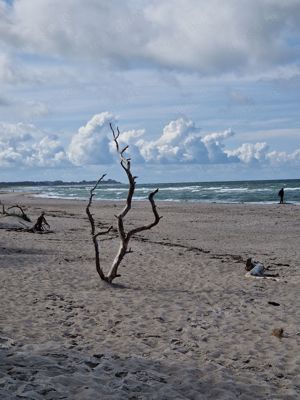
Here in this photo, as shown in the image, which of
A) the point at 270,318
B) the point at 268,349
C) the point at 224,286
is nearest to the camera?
the point at 268,349

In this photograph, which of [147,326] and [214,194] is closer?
[147,326]

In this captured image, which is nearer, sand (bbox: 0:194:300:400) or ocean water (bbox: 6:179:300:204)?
sand (bbox: 0:194:300:400)

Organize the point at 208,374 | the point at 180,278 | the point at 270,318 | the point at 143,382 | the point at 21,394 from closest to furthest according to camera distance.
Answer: the point at 21,394 → the point at 143,382 → the point at 208,374 → the point at 270,318 → the point at 180,278

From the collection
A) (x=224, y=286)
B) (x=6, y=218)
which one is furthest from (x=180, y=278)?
(x=6, y=218)

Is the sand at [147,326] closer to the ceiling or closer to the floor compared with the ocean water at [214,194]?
closer to the floor

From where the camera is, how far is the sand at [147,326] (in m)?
5.49

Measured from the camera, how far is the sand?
5.49 m

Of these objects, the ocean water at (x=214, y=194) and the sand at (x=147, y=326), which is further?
the ocean water at (x=214, y=194)

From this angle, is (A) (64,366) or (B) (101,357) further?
(B) (101,357)

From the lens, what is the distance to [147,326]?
7.80m

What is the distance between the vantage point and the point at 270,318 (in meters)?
8.36

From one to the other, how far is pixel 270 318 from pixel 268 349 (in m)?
1.51

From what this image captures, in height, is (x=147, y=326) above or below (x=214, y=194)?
below

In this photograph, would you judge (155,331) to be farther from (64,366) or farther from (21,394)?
(21,394)
